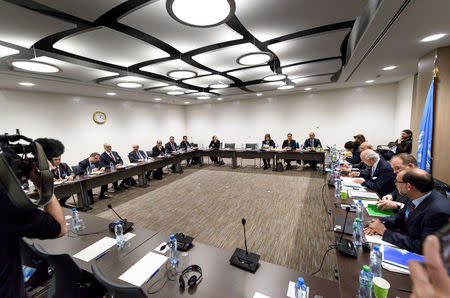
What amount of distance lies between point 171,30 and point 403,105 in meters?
7.34

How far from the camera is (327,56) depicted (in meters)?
3.76

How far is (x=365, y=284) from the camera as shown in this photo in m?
1.07

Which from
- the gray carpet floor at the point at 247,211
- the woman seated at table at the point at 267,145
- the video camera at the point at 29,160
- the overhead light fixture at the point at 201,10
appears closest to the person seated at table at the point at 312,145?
the gray carpet floor at the point at 247,211

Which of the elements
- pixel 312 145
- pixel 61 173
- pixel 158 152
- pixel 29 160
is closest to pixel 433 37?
pixel 312 145

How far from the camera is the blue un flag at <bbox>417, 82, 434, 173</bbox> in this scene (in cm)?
316

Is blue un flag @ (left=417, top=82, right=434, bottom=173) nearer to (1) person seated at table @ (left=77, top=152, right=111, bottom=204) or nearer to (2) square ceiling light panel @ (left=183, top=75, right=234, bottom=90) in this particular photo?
(2) square ceiling light panel @ (left=183, top=75, right=234, bottom=90)

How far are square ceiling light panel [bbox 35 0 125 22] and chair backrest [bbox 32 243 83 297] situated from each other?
2366 mm

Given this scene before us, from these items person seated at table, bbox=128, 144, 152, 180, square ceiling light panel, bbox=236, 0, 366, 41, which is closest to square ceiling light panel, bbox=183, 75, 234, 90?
square ceiling light panel, bbox=236, 0, 366, 41

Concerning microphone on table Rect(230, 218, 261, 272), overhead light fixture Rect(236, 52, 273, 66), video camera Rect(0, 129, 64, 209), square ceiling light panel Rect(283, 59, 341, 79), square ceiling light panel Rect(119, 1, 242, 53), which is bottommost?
microphone on table Rect(230, 218, 261, 272)

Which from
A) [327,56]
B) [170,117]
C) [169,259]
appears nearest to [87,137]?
[170,117]

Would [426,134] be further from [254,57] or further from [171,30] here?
[171,30]

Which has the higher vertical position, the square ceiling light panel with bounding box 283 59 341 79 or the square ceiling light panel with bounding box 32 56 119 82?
the square ceiling light panel with bounding box 283 59 341 79

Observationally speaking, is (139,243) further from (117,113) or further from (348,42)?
(117,113)

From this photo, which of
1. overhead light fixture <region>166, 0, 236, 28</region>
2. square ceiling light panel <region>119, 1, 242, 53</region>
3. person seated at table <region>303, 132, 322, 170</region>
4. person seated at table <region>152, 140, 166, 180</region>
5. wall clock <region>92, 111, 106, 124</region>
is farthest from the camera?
wall clock <region>92, 111, 106, 124</region>
